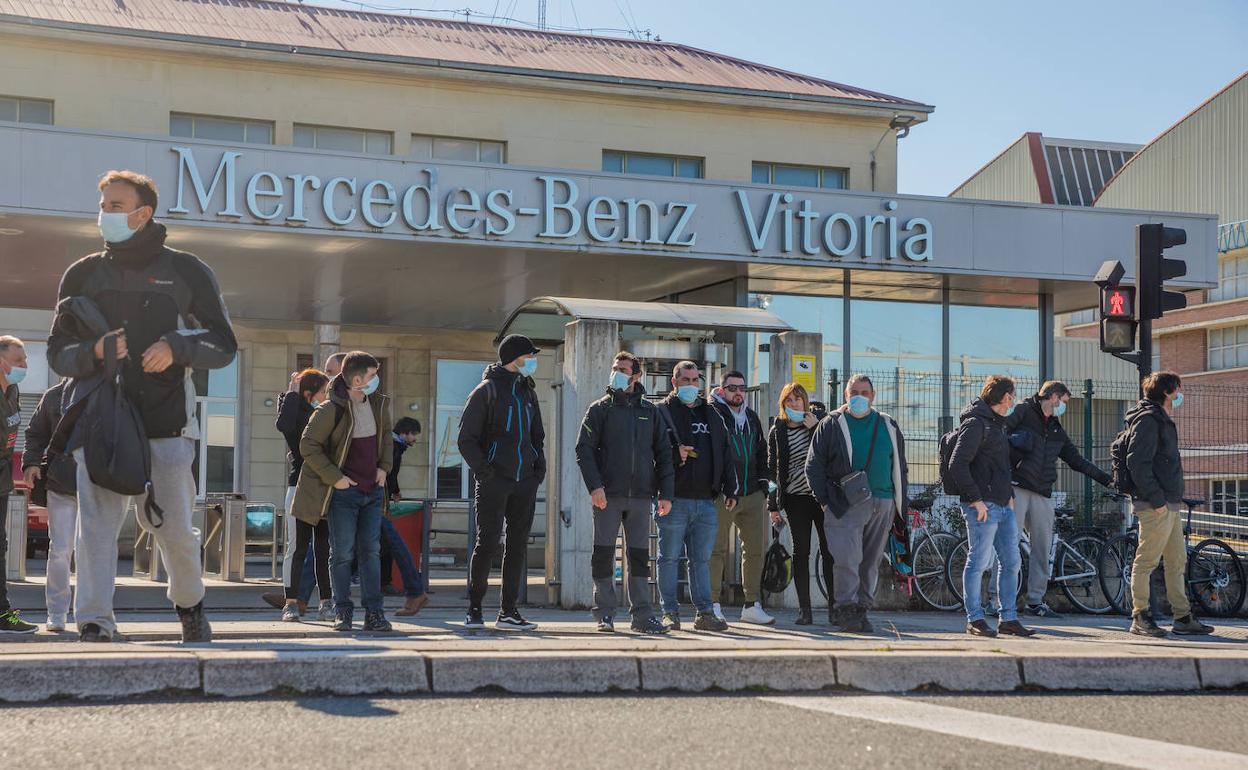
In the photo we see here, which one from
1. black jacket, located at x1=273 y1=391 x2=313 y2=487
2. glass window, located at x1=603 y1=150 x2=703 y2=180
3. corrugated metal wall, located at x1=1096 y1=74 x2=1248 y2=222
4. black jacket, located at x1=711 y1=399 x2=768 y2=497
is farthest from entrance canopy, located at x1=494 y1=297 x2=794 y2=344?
corrugated metal wall, located at x1=1096 y1=74 x2=1248 y2=222

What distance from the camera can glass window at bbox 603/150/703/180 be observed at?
1030 inches

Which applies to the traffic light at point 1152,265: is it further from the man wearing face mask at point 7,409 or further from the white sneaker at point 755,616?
the man wearing face mask at point 7,409

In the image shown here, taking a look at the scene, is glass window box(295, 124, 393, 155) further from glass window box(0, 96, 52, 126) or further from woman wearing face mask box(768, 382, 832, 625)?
woman wearing face mask box(768, 382, 832, 625)

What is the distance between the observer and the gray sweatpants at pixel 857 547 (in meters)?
11.1

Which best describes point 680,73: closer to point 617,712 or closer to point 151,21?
point 151,21

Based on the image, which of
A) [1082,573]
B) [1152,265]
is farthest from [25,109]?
[1152,265]

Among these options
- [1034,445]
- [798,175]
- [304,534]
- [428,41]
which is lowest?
[304,534]

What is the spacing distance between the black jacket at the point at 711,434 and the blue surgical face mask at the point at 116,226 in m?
4.69

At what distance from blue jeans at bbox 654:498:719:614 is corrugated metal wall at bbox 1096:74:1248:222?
130 ft

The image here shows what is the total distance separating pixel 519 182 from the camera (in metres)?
15.7

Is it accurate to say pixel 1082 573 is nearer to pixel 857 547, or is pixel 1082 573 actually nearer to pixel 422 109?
pixel 857 547

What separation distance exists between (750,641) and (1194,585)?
7196mm

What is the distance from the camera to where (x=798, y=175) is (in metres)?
27.1

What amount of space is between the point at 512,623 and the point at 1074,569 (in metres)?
6.82
